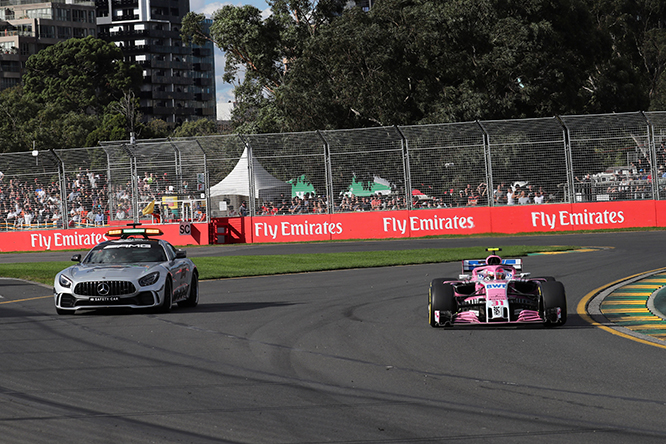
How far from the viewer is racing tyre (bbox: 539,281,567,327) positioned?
→ 11625mm

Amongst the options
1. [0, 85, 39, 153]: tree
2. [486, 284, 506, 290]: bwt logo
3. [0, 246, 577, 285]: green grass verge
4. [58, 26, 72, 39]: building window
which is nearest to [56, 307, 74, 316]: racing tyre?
[486, 284, 506, 290]: bwt logo

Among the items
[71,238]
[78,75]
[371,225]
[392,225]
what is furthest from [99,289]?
[78,75]

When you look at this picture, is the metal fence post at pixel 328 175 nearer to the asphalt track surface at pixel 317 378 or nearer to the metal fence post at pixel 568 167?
the metal fence post at pixel 568 167

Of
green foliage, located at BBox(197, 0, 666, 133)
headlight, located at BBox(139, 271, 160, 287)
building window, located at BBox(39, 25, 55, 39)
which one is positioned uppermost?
building window, located at BBox(39, 25, 55, 39)

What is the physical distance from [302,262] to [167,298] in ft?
35.3

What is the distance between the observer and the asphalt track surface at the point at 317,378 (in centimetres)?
639

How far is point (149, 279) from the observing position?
46.5 feet

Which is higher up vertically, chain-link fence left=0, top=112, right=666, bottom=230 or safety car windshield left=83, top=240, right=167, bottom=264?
chain-link fence left=0, top=112, right=666, bottom=230

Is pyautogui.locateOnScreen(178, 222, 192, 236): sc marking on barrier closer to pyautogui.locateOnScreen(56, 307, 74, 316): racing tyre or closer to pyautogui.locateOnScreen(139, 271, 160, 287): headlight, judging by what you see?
pyautogui.locateOnScreen(56, 307, 74, 316): racing tyre

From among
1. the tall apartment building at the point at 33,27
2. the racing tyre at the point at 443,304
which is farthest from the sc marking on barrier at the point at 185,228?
the tall apartment building at the point at 33,27

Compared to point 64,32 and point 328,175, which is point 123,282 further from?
point 64,32

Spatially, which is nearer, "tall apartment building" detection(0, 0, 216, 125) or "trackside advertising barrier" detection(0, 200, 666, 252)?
"trackside advertising barrier" detection(0, 200, 666, 252)

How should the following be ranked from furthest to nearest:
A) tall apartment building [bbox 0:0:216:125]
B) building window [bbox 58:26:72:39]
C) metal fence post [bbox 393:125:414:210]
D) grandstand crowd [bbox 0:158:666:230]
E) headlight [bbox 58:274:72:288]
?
tall apartment building [bbox 0:0:216:125] → building window [bbox 58:26:72:39] → metal fence post [bbox 393:125:414:210] → grandstand crowd [bbox 0:158:666:230] → headlight [bbox 58:274:72:288]

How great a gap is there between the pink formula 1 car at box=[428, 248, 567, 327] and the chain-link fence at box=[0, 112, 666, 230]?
21.9 metres
